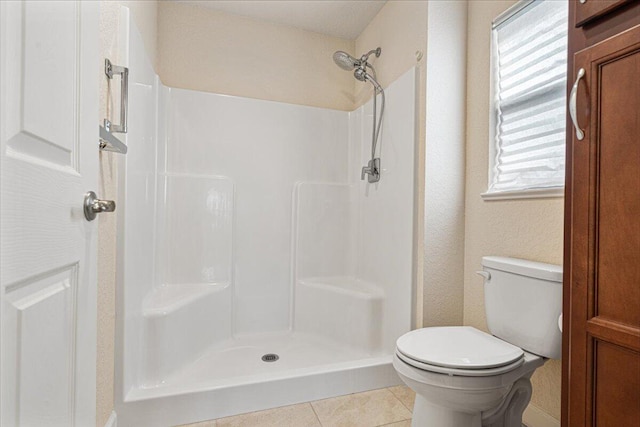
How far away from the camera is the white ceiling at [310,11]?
2.21m

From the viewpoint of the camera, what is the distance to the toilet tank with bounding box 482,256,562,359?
117 centimetres

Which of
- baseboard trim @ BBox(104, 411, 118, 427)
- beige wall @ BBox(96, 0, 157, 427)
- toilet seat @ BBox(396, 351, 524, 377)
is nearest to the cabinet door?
toilet seat @ BBox(396, 351, 524, 377)

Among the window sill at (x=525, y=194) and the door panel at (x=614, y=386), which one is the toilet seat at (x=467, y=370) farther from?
the window sill at (x=525, y=194)

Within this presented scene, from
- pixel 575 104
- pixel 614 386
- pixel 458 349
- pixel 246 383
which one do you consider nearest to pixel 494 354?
pixel 458 349

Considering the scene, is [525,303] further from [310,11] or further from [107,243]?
[310,11]

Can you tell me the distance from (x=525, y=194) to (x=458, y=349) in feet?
2.43

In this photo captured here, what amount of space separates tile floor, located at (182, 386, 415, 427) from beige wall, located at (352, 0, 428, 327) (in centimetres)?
43

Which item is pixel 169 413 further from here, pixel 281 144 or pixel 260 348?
pixel 281 144

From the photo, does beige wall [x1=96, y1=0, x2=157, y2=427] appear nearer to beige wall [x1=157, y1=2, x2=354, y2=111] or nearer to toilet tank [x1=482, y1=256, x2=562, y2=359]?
beige wall [x1=157, y1=2, x2=354, y2=111]

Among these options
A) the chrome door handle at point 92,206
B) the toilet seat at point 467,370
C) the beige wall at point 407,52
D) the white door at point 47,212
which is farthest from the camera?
the beige wall at point 407,52

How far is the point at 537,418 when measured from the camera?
54.9 inches

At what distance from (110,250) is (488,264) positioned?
157 centimetres

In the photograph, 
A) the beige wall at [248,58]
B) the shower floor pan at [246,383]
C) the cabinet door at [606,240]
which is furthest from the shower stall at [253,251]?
the cabinet door at [606,240]

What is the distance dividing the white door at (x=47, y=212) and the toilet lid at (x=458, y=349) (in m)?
1.00
